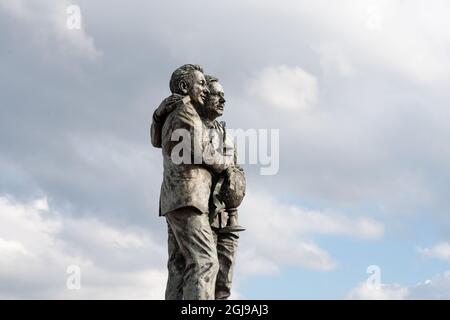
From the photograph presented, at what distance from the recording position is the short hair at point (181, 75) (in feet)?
37.9

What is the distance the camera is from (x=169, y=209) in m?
11.0

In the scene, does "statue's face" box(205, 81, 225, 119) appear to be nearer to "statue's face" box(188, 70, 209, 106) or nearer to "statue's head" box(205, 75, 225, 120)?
"statue's head" box(205, 75, 225, 120)

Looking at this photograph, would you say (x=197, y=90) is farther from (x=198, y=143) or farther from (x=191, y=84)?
(x=198, y=143)

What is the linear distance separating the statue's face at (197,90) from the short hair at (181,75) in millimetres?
72

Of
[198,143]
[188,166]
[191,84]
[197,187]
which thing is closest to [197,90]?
[191,84]

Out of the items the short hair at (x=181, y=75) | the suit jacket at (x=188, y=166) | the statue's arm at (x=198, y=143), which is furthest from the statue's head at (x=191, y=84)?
the statue's arm at (x=198, y=143)

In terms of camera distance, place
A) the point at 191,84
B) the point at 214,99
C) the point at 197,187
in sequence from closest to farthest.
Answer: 1. the point at 197,187
2. the point at 191,84
3. the point at 214,99

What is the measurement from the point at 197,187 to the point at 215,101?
4.65ft

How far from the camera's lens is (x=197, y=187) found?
10.9 meters

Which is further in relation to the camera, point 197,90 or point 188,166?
point 197,90

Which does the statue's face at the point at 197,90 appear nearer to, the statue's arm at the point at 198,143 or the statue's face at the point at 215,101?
the statue's face at the point at 215,101
